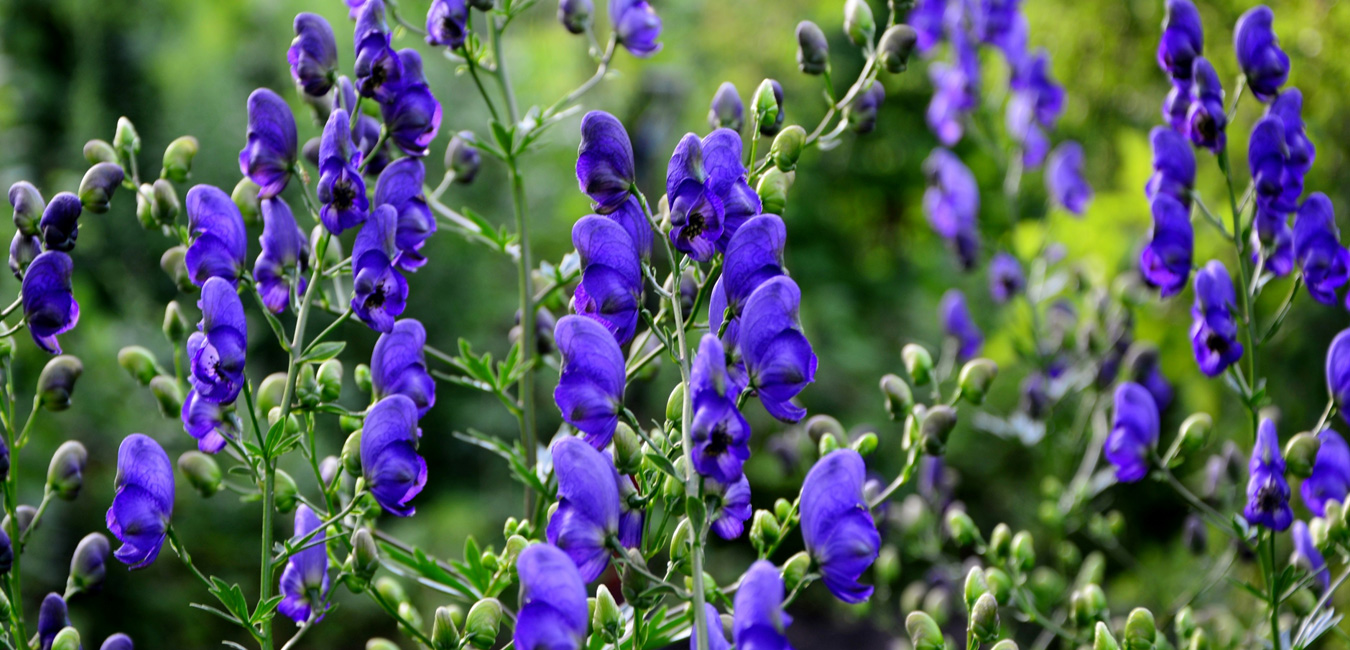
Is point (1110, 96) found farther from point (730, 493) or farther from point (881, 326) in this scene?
point (730, 493)

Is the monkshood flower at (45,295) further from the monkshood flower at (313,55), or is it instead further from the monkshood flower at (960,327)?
the monkshood flower at (960,327)

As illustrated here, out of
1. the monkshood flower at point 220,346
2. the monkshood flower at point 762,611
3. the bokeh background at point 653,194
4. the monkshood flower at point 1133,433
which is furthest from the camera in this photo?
the bokeh background at point 653,194

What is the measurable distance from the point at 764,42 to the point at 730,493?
519 centimetres

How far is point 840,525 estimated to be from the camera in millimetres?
925

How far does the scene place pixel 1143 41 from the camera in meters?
3.54

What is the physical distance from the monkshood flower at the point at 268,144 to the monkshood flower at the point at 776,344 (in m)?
0.57

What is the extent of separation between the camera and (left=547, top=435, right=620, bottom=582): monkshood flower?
0.89 metres

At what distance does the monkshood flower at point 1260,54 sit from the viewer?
4.75 feet

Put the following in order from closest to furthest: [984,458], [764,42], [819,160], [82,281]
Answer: [82,281] < [984,458] < [764,42] < [819,160]

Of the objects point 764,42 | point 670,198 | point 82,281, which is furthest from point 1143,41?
point 82,281

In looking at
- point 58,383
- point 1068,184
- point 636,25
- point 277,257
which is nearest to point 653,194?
point 1068,184

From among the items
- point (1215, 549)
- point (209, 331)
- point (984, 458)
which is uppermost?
point (209, 331)

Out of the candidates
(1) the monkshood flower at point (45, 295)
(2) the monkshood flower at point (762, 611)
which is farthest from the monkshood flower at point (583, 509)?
(1) the monkshood flower at point (45, 295)

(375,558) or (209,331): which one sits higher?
(209,331)
